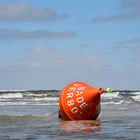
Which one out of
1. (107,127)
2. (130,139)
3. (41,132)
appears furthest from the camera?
(107,127)

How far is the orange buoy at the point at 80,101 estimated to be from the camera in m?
15.4

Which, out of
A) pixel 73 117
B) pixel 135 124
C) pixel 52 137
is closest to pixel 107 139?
pixel 52 137

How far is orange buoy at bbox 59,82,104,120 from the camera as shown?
15.4 m

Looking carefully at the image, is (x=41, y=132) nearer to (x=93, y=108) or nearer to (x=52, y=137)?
(x=52, y=137)

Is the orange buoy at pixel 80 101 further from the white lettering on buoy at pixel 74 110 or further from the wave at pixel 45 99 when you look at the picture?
the wave at pixel 45 99

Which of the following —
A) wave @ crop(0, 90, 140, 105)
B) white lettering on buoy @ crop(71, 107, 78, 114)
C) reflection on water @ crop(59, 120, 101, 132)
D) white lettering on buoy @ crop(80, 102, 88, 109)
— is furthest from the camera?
wave @ crop(0, 90, 140, 105)

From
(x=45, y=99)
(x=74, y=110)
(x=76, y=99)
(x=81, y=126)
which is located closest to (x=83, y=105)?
(x=76, y=99)

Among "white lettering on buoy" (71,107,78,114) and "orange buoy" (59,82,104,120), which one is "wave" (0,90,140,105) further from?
"white lettering on buoy" (71,107,78,114)

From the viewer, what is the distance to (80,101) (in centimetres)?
1545

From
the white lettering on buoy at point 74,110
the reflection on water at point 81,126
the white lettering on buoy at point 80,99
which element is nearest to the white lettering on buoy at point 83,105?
the white lettering on buoy at point 80,99

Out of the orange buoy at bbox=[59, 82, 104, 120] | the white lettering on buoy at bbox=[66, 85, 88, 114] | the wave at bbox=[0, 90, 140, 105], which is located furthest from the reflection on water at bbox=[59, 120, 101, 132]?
the wave at bbox=[0, 90, 140, 105]

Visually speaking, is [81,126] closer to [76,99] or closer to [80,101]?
[80,101]

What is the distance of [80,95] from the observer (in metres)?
15.5

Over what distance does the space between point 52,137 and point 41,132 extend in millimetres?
1133
